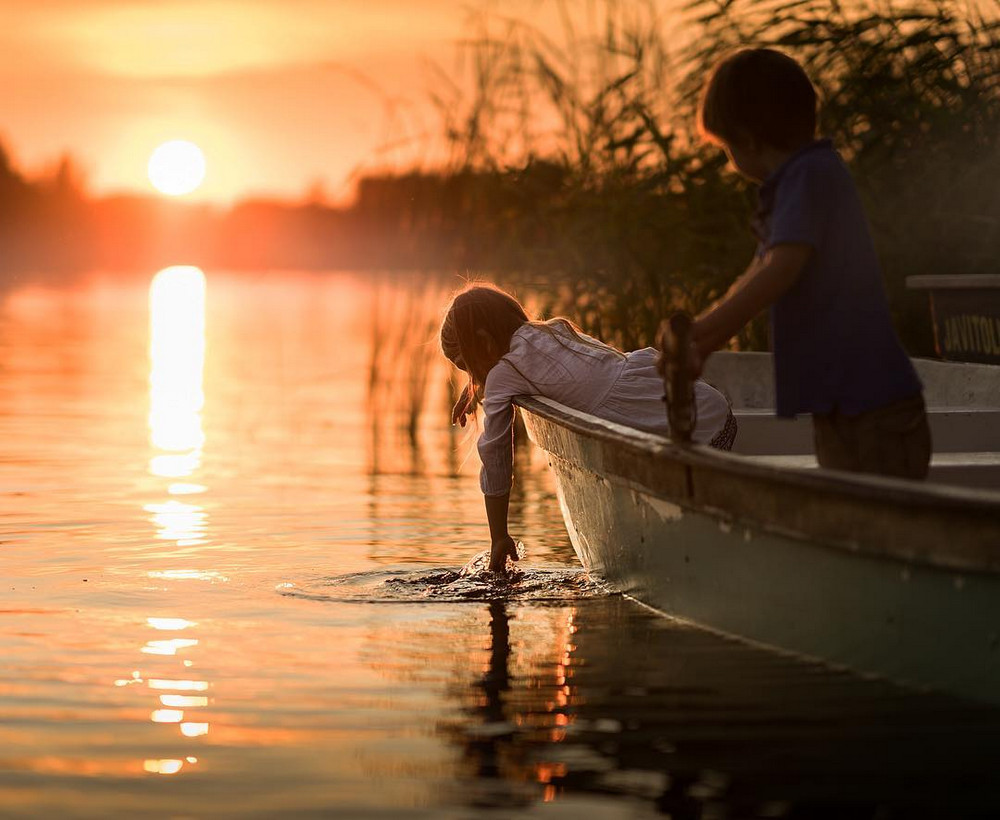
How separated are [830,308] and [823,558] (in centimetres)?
56

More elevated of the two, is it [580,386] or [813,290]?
[813,290]

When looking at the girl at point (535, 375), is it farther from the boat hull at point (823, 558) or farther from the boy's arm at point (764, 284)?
the boy's arm at point (764, 284)

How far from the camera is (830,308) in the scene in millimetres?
4051

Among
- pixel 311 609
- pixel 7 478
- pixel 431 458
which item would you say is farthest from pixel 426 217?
pixel 311 609

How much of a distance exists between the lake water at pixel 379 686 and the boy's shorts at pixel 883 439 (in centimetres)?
49

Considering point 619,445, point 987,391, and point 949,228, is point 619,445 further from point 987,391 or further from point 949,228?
point 949,228

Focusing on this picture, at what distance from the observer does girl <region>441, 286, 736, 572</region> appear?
6023mm

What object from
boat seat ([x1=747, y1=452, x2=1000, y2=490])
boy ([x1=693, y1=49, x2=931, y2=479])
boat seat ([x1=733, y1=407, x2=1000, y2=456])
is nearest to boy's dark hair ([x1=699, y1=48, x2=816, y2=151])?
boy ([x1=693, y1=49, x2=931, y2=479])

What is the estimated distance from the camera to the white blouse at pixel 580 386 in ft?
19.9

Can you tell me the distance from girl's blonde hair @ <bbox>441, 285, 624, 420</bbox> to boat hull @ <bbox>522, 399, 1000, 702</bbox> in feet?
2.43

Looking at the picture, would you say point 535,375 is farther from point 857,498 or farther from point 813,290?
point 857,498

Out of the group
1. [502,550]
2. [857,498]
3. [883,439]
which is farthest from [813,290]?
[502,550]

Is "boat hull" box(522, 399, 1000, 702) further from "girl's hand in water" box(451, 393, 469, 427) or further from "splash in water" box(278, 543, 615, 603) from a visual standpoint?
"girl's hand in water" box(451, 393, 469, 427)

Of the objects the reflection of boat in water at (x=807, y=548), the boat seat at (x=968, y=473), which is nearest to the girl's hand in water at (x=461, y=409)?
the reflection of boat in water at (x=807, y=548)
